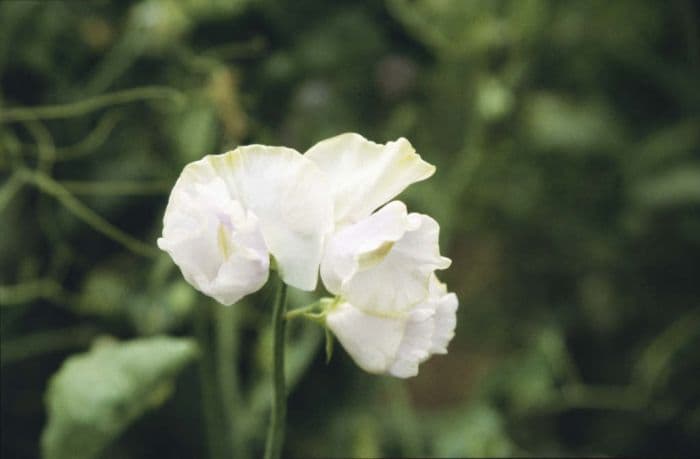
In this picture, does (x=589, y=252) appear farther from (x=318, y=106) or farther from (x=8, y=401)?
(x=8, y=401)

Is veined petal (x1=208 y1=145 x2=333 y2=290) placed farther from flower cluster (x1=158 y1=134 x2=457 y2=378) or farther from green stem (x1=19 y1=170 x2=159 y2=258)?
green stem (x1=19 y1=170 x2=159 y2=258)

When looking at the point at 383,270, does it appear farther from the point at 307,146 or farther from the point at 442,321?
the point at 307,146

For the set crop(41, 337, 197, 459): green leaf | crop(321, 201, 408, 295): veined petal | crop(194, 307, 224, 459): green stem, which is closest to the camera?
crop(321, 201, 408, 295): veined petal

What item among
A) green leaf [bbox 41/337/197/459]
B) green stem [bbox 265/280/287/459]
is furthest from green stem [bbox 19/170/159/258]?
green stem [bbox 265/280/287/459]

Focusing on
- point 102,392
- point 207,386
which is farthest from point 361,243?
point 207,386

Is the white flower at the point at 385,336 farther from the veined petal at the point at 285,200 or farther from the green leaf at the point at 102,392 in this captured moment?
the green leaf at the point at 102,392

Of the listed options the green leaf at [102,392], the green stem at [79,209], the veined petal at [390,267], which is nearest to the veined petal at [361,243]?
the veined petal at [390,267]

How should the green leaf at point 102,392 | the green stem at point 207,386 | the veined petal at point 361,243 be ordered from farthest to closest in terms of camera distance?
the green stem at point 207,386 → the green leaf at point 102,392 → the veined petal at point 361,243
